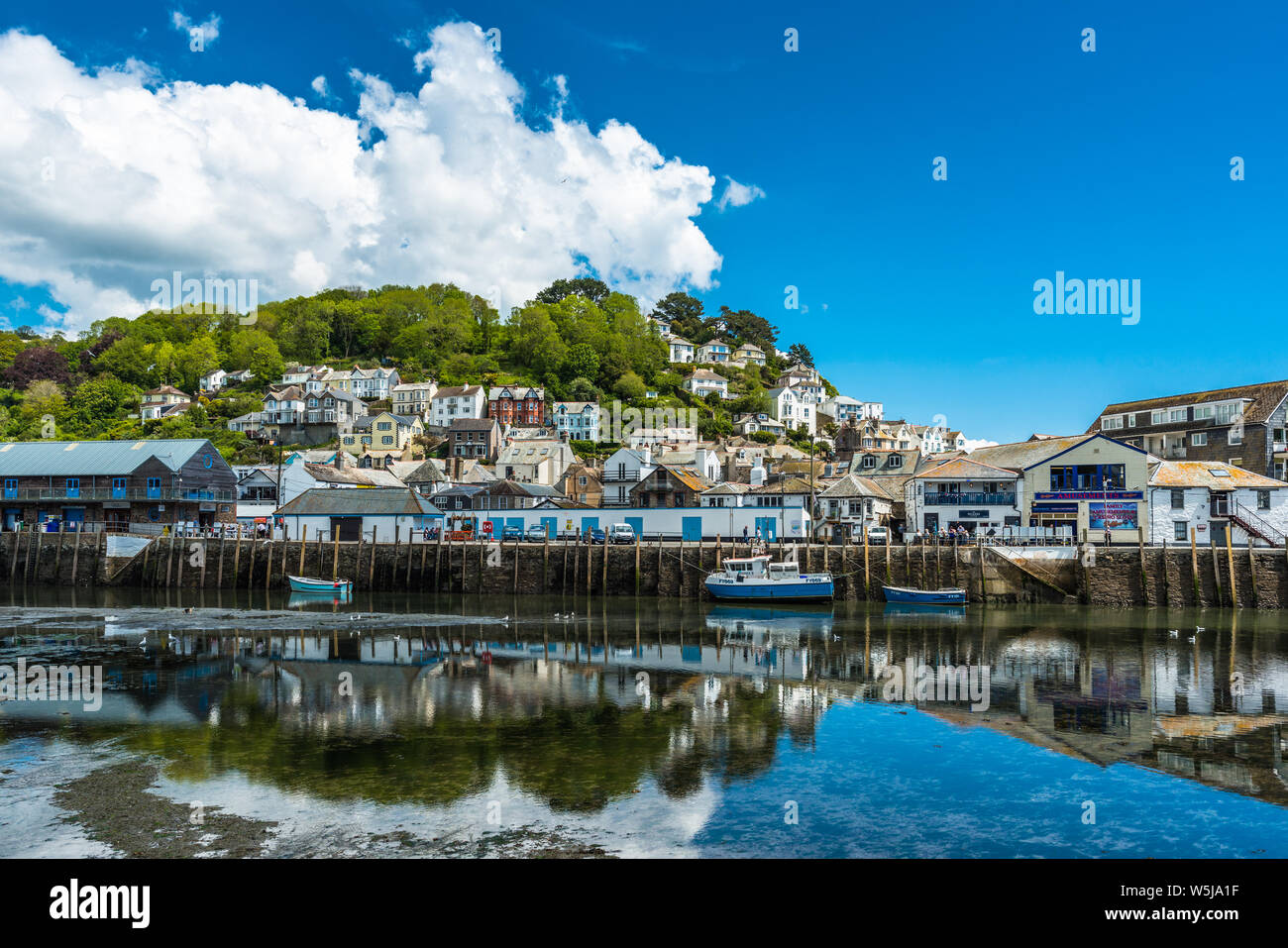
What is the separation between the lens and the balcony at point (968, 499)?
179 feet

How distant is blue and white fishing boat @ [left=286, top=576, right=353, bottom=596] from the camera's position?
48.1m

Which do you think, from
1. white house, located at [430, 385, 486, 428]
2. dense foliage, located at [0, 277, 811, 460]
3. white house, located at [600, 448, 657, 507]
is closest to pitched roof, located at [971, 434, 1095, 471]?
white house, located at [600, 448, 657, 507]

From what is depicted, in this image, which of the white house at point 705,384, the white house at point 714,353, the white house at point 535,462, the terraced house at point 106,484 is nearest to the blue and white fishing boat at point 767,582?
→ the terraced house at point 106,484

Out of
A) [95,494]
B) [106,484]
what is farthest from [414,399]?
[95,494]

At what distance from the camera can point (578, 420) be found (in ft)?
405

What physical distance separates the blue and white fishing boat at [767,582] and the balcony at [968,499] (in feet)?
50.4

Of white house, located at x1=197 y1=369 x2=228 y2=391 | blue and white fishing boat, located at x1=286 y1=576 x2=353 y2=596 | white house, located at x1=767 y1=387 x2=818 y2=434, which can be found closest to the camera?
blue and white fishing boat, located at x1=286 y1=576 x2=353 y2=596

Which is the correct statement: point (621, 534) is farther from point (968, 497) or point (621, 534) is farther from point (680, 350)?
point (680, 350)

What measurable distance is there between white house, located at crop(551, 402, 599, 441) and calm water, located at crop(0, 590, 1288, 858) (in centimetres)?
8938

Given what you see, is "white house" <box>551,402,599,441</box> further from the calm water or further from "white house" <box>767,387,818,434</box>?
the calm water

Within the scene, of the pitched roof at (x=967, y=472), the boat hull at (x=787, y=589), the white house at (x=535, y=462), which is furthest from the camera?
the white house at (x=535, y=462)

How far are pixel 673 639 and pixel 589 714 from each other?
12448mm

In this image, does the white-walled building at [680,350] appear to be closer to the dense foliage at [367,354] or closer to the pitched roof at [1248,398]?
the dense foliage at [367,354]
